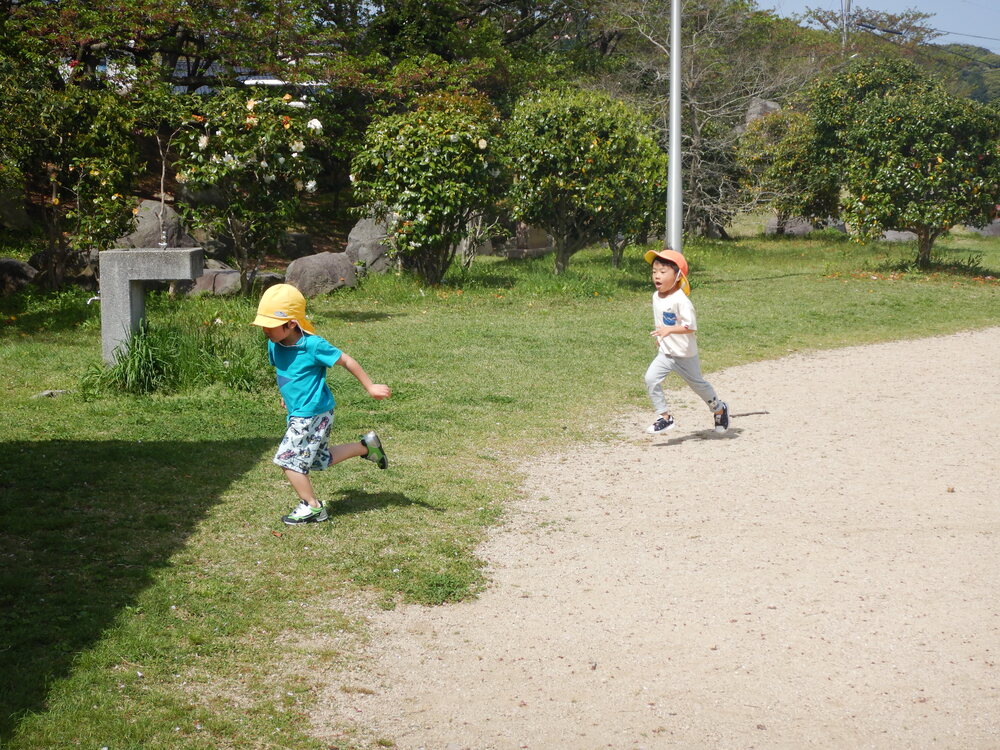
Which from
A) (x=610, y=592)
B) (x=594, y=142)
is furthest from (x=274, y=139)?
(x=610, y=592)

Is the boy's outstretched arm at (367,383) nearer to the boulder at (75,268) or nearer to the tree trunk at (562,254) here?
the boulder at (75,268)

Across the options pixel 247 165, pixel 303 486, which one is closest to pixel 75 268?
pixel 247 165

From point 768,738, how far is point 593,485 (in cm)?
301

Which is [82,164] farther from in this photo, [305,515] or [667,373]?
[305,515]

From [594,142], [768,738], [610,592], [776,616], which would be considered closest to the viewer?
[768,738]

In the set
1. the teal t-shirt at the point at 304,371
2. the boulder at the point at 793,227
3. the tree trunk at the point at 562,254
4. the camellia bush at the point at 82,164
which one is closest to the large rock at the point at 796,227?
the boulder at the point at 793,227

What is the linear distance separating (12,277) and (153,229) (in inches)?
88.1

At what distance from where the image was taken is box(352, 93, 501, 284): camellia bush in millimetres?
13812

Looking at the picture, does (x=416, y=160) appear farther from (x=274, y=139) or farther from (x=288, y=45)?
(x=288, y=45)

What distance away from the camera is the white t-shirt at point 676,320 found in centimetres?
716

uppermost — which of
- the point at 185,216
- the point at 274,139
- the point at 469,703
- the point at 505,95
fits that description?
the point at 505,95

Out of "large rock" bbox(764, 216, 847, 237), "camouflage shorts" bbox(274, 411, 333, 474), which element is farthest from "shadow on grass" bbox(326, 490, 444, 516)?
"large rock" bbox(764, 216, 847, 237)

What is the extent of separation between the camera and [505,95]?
20.7 metres

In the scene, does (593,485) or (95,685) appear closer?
(95,685)
